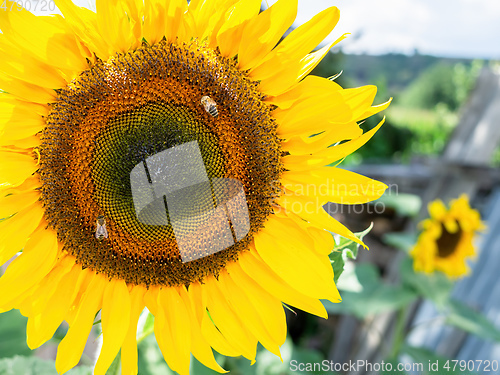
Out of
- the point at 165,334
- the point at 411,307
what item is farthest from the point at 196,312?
the point at 411,307

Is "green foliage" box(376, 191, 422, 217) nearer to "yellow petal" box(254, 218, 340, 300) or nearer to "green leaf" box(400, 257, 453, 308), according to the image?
"green leaf" box(400, 257, 453, 308)

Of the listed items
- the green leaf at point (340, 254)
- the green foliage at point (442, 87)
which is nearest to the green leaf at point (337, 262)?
the green leaf at point (340, 254)

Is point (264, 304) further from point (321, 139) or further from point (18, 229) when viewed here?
point (18, 229)

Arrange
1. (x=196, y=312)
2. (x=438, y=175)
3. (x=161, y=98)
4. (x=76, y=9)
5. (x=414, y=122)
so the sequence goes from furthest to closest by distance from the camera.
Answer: (x=414, y=122), (x=438, y=175), (x=196, y=312), (x=161, y=98), (x=76, y=9)

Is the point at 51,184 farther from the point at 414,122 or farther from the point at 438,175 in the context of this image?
the point at 414,122

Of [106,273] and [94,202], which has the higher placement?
[94,202]

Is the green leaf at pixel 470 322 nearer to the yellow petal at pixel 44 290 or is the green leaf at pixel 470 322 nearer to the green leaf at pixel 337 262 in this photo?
the green leaf at pixel 337 262

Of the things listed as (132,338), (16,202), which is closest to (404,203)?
(132,338)

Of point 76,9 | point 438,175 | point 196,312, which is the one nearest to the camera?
point 76,9

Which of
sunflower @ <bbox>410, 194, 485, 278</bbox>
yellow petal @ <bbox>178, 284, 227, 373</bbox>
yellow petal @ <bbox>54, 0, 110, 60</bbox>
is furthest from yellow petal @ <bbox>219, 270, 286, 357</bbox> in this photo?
sunflower @ <bbox>410, 194, 485, 278</bbox>
